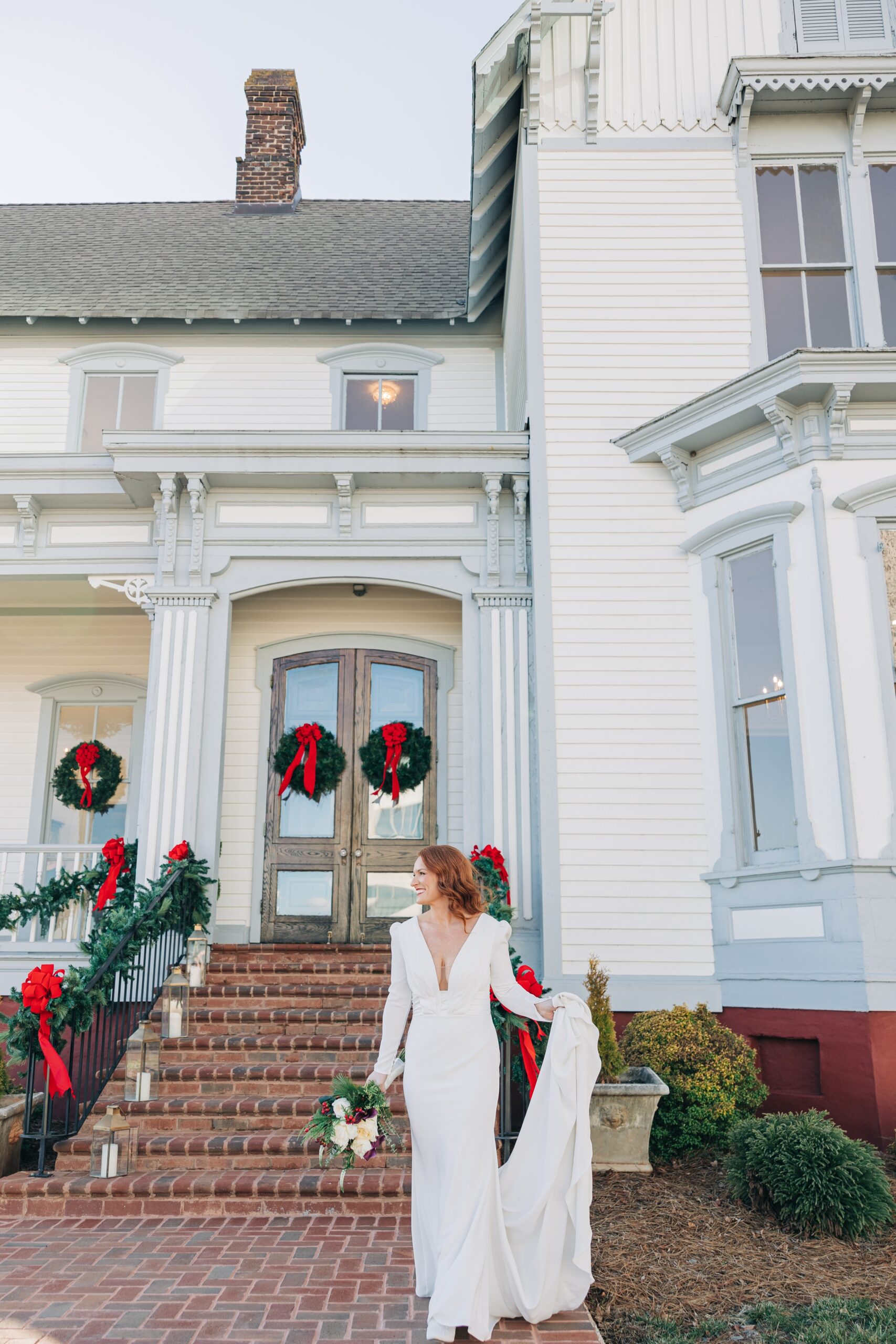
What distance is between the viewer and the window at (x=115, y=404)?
11695mm

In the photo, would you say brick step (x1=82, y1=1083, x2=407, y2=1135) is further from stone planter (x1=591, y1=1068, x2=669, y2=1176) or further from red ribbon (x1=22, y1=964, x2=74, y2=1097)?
stone planter (x1=591, y1=1068, x2=669, y2=1176)

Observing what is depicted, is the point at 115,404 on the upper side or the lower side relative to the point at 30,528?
upper

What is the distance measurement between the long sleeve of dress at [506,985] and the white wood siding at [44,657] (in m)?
7.90

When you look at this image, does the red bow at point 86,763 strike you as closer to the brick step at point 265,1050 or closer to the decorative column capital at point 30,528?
the decorative column capital at point 30,528

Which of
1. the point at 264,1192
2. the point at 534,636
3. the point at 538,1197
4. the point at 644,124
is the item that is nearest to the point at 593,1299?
the point at 538,1197

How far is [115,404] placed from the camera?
38.7ft

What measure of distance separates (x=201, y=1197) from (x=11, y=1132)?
1501 mm

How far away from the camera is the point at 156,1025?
24.4 feet

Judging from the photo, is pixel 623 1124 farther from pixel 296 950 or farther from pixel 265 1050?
pixel 296 950

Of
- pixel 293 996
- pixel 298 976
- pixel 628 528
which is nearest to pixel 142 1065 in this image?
pixel 293 996

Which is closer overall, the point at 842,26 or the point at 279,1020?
the point at 279,1020

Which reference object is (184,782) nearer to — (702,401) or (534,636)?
(534,636)

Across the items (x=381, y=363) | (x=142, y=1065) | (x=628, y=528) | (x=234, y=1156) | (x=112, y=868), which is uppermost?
(x=381, y=363)

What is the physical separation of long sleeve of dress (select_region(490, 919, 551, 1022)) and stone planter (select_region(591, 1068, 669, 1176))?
2.38 metres
